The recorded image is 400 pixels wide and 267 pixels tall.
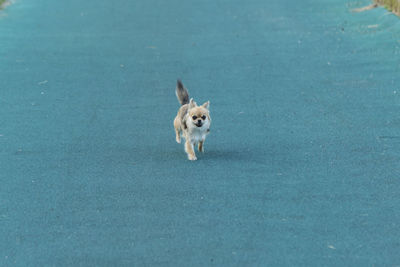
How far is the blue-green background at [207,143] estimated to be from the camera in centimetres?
788

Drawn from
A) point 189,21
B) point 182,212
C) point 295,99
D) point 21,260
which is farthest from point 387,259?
point 189,21

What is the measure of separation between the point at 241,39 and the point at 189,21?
2.77 m

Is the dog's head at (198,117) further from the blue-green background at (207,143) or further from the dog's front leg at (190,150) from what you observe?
the blue-green background at (207,143)

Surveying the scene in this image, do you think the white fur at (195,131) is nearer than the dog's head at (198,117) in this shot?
No

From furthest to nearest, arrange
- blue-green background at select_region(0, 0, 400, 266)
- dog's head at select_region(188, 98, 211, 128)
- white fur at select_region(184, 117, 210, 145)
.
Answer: white fur at select_region(184, 117, 210, 145) < dog's head at select_region(188, 98, 211, 128) < blue-green background at select_region(0, 0, 400, 266)

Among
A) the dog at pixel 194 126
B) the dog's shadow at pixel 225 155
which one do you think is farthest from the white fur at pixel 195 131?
the dog's shadow at pixel 225 155

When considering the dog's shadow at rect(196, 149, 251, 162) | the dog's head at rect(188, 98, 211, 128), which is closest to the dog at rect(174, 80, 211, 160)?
the dog's head at rect(188, 98, 211, 128)

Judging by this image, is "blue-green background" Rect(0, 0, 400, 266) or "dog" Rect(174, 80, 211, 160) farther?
"dog" Rect(174, 80, 211, 160)

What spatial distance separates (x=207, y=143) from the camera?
11773 millimetres

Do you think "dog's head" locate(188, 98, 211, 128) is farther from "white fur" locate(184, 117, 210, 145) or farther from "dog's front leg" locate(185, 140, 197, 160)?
"dog's front leg" locate(185, 140, 197, 160)

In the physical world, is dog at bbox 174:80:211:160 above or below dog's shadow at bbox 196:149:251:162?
above

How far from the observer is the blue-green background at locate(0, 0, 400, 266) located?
7876mm

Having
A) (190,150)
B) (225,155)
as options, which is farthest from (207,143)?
(190,150)

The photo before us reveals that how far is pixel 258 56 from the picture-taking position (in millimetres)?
17656
